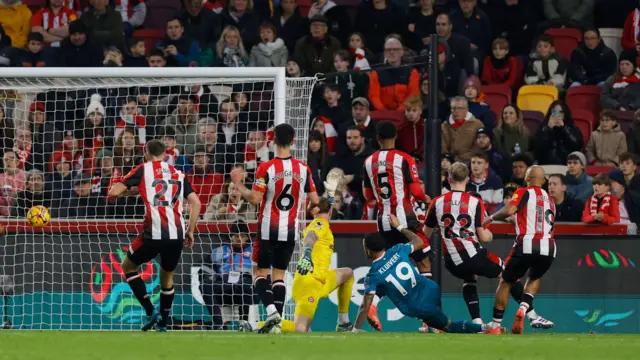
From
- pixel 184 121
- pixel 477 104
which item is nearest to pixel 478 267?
pixel 184 121

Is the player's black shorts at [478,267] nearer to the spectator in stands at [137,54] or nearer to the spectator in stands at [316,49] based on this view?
the spectator in stands at [316,49]

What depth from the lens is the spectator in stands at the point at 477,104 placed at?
16294 millimetres

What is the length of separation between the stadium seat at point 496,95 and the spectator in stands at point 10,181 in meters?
6.56

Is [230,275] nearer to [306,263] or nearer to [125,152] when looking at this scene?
[125,152]

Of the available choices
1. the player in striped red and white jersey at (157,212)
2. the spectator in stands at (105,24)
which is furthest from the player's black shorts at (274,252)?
the spectator in stands at (105,24)

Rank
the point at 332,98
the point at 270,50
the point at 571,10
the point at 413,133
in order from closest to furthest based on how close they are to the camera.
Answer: the point at 413,133
the point at 332,98
the point at 270,50
the point at 571,10

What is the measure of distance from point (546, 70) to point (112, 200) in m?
6.85

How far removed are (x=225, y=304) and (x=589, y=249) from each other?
4006 millimetres

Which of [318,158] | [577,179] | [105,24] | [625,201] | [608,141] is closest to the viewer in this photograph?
[625,201]

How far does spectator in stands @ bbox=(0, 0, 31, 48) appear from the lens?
18578mm

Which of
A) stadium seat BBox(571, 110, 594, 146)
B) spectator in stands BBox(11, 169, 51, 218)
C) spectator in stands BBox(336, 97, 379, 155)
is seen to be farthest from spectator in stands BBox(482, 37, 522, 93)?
spectator in stands BBox(11, 169, 51, 218)

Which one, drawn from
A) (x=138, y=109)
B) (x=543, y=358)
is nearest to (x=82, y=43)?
(x=138, y=109)

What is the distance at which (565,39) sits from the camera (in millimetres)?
18250

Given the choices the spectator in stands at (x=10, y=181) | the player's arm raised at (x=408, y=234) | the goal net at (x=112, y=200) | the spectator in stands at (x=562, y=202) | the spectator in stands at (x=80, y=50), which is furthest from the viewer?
the spectator in stands at (x=80, y=50)
